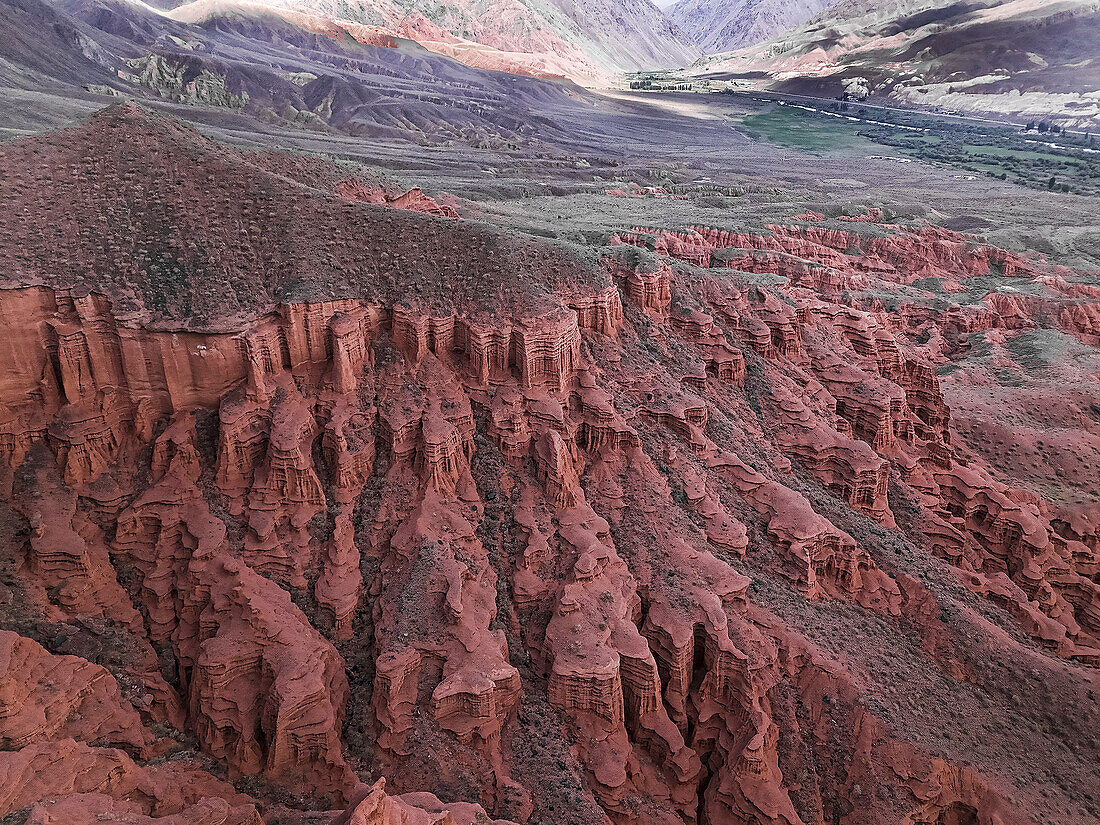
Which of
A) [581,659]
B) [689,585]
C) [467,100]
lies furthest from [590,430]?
[467,100]

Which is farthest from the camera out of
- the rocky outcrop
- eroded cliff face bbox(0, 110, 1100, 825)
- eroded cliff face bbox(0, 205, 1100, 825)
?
eroded cliff face bbox(0, 205, 1100, 825)

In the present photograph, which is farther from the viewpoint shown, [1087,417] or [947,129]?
[947,129]

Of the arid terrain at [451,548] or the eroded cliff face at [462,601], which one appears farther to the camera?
the arid terrain at [451,548]

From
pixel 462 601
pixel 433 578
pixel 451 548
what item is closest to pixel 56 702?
pixel 433 578

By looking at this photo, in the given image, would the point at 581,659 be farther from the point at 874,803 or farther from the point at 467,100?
the point at 467,100

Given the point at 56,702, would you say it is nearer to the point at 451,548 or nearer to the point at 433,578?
the point at 433,578

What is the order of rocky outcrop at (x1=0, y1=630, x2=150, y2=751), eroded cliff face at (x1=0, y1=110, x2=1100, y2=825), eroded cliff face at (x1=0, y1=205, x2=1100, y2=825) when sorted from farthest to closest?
eroded cliff face at (x1=0, y1=205, x2=1100, y2=825), eroded cliff face at (x1=0, y1=110, x2=1100, y2=825), rocky outcrop at (x1=0, y1=630, x2=150, y2=751)

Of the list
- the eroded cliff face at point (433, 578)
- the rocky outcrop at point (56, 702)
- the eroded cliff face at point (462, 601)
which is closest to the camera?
the rocky outcrop at point (56, 702)
